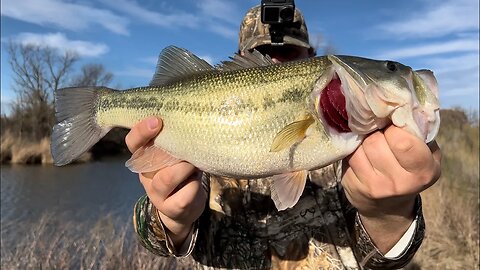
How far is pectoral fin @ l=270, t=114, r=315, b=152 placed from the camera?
1.91 m

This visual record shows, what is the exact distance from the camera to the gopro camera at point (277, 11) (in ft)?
9.77

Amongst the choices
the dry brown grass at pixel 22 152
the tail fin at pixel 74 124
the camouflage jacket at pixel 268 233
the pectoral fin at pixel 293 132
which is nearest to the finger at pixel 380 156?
the pectoral fin at pixel 293 132

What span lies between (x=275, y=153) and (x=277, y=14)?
1.43 meters

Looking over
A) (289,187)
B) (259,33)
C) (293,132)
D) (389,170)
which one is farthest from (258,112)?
(259,33)

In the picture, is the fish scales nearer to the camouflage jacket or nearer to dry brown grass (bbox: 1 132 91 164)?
the camouflage jacket

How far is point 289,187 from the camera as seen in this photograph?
2020mm

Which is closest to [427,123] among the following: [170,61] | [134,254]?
[170,61]

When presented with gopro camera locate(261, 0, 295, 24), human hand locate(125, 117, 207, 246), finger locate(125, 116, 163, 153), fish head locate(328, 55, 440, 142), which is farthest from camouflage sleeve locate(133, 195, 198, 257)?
gopro camera locate(261, 0, 295, 24)

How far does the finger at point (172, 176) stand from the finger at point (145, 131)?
18 centimetres

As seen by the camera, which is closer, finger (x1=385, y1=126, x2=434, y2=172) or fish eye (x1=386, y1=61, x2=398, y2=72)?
finger (x1=385, y1=126, x2=434, y2=172)

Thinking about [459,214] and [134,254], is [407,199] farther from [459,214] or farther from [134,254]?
[459,214]

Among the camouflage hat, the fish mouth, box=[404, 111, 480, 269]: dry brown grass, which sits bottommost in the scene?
box=[404, 111, 480, 269]: dry brown grass

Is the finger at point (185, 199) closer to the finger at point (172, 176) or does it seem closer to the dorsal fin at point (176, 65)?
the finger at point (172, 176)

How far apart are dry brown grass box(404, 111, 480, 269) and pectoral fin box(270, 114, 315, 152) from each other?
226 inches
